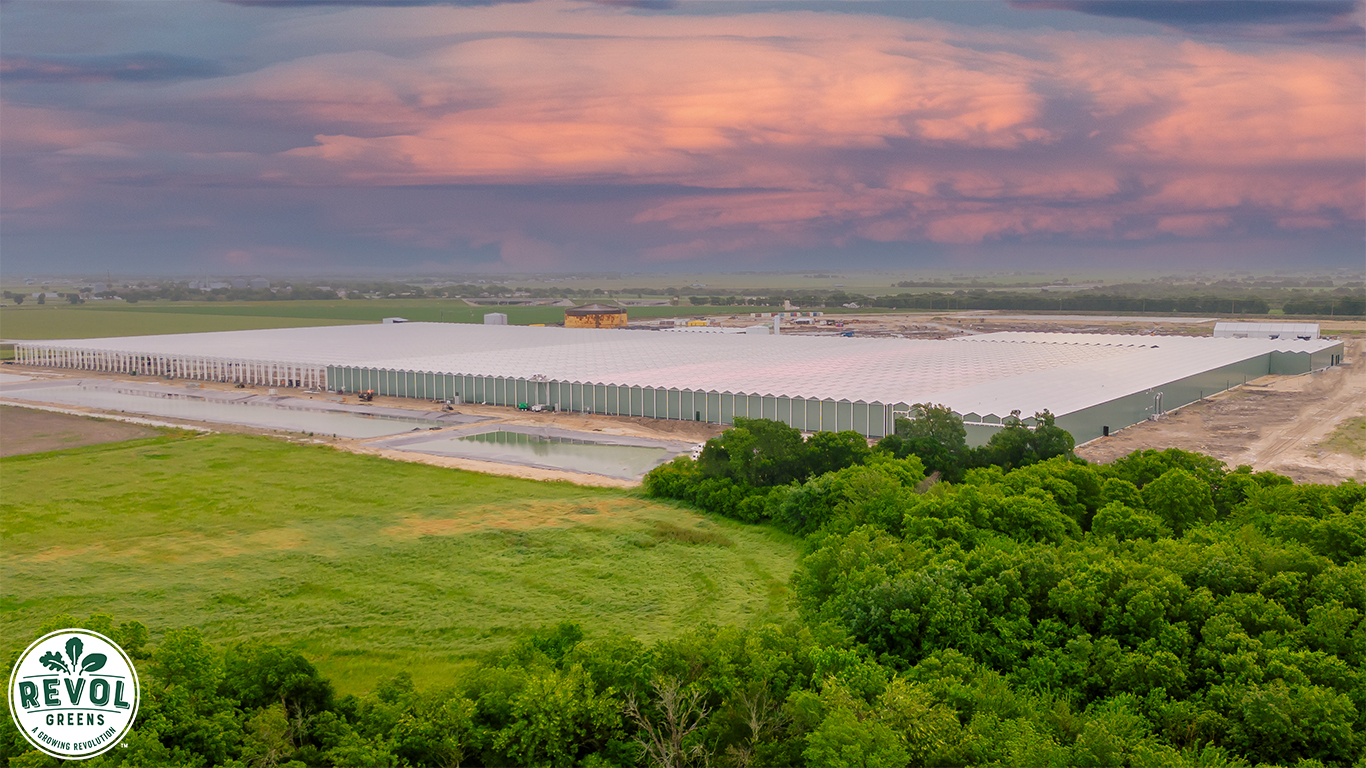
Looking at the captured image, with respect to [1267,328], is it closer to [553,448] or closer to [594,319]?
[594,319]

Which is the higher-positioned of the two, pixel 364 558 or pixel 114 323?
pixel 114 323

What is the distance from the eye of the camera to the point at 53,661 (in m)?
16.0

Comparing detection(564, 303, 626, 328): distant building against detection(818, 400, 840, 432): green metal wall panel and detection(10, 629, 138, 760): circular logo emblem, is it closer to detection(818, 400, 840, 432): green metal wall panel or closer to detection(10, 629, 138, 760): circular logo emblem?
detection(818, 400, 840, 432): green metal wall panel

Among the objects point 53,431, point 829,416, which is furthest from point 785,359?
point 53,431

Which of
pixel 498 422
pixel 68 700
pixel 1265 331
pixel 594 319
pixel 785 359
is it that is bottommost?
pixel 498 422

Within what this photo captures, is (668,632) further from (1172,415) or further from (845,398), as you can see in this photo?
(1172,415)

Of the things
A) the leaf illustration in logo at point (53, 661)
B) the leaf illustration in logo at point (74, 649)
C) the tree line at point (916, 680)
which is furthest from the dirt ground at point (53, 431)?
the leaf illustration in logo at point (53, 661)

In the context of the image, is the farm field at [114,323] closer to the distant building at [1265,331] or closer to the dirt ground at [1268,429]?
the dirt ground at [1268,429]

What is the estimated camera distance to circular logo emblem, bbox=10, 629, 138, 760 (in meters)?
15.9

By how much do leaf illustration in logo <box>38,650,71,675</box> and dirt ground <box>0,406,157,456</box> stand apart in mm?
46085

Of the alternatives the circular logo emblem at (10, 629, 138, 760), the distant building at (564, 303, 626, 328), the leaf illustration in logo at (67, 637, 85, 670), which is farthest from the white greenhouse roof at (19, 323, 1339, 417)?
the leaf illustration in logo at (67, 637, 85, 670)

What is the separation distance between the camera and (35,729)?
626 inches

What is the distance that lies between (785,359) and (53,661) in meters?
66.3

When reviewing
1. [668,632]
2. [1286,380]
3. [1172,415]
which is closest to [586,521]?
[668,632]
